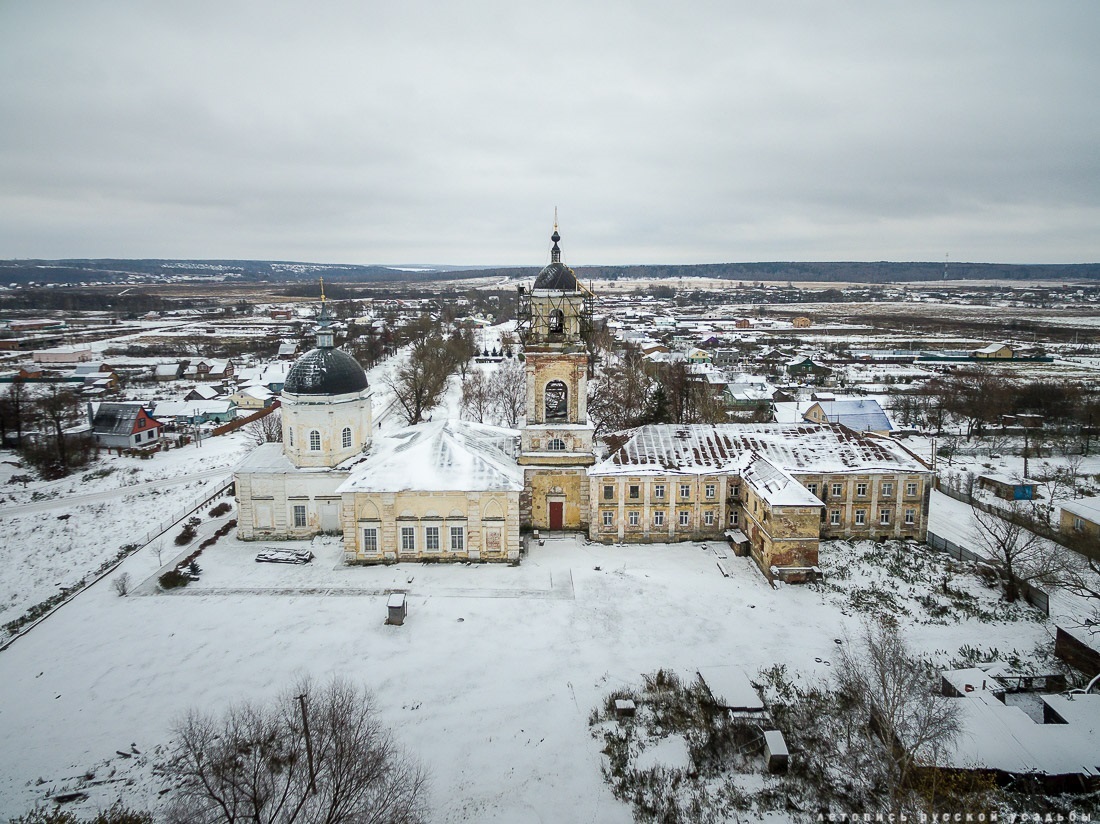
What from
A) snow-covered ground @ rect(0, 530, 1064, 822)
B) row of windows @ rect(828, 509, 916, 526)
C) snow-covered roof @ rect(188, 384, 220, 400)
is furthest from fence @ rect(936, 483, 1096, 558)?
snow-covered roof @ rect(188, 384, 220, 400)

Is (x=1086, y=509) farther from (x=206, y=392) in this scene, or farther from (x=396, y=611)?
(x=206, y=392)

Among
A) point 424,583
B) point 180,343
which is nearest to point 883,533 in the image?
point 424,583

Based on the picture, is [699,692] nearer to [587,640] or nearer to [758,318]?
[587,640]

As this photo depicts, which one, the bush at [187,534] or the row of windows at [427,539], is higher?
the row of windows at [427,539]

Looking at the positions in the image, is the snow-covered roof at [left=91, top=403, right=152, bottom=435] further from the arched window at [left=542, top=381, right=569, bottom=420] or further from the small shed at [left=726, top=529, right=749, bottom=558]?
the small shed at [left=726, top=529, right=749, bottom=558]

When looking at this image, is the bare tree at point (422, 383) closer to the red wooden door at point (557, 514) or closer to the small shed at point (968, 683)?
the red wooden door at point (557, 514)

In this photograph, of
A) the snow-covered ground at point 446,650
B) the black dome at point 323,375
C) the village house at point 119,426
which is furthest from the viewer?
the village house at point 119,426

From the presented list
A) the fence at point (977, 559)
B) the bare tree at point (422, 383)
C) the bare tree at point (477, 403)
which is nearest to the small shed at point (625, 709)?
the fence at point (977, 559)
